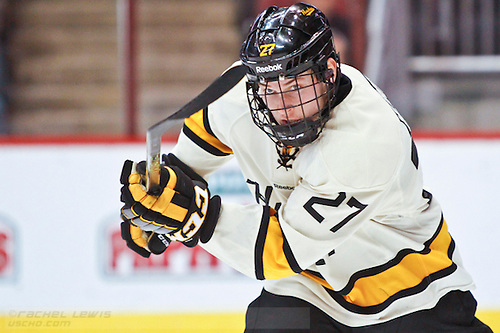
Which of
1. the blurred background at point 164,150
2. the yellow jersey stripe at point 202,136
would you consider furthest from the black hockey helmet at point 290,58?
the blurred background at point 164,150

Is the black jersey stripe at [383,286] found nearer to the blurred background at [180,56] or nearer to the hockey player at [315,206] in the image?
the hockey player at [315,206]

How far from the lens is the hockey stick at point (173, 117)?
1425 millimetres

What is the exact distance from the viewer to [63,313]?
2.97 meters

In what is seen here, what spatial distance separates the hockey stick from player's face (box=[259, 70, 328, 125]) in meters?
0.11

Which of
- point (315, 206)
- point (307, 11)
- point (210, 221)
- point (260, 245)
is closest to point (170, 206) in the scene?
point (210, 221)

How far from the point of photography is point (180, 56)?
4.44 meters

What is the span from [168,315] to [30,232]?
0.78 m

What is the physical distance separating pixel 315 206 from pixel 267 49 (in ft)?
1.18

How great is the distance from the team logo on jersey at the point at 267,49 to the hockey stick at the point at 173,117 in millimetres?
104

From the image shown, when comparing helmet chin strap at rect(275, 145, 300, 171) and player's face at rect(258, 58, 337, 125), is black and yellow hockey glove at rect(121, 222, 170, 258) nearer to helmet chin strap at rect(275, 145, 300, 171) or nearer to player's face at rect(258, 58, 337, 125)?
helmet chin strap at rect(275, 145, 300, 171)

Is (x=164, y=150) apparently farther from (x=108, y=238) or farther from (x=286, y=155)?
(x=286, y=155)

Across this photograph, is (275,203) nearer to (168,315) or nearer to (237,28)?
(168,315)

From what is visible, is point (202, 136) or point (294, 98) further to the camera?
point (202, 136)

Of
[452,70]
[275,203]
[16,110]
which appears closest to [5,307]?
[16,110]
